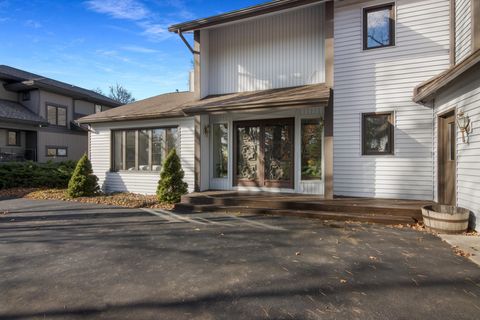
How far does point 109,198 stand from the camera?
898 cm

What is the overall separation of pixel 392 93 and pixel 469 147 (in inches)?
101

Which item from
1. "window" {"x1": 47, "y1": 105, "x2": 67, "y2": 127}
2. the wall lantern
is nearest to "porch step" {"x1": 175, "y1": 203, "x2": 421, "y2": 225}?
the wall lantern

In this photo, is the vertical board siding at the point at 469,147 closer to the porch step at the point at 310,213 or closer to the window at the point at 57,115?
the porch step at the point at 310,213

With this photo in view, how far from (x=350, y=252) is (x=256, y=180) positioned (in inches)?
186

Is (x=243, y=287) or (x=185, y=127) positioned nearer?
(x=243, y=287)

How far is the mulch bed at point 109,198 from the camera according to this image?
7.95 metres

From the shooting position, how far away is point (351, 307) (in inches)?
99.5

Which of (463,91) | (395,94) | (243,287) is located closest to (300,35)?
(395,94)

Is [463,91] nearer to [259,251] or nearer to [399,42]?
[399,42]

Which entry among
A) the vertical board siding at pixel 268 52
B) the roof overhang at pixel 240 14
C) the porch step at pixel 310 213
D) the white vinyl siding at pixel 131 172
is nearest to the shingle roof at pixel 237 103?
the white vinyl siding at pixel 131 172

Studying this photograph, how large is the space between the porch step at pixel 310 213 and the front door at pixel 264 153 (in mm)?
1728

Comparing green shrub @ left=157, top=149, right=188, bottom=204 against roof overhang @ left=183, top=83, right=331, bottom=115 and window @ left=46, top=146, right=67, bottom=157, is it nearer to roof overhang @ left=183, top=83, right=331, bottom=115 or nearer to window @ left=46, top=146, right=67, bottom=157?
roof overhang @ left=183, top=83, right=331, bottom=115

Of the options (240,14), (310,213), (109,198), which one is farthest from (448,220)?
(109,198)

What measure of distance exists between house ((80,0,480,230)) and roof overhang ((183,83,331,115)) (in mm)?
40
